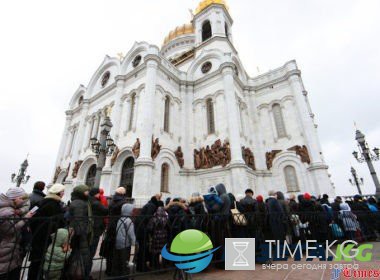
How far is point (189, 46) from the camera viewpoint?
1203 inches

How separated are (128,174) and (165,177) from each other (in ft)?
8.48

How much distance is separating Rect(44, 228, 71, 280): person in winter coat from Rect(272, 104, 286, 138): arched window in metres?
16.6

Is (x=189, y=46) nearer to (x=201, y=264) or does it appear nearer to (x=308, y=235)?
(x=308, y=235)

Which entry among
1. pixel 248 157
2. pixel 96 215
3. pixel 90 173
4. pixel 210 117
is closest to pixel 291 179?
pixel 248 157

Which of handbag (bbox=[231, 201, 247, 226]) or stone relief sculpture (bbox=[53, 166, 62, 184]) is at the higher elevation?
stone relief sculpture (bbox=[53, 166, 62, 184])

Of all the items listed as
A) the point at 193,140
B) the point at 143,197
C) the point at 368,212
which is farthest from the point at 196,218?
the point at 193,140

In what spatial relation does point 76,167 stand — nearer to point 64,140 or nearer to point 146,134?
point 64,140

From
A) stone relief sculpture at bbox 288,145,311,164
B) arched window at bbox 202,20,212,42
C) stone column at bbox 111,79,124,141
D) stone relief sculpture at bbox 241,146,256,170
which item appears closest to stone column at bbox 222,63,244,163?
stone relief sculpture at bbox 241,146,256,170

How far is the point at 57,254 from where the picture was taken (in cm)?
268

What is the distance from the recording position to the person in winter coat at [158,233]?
3.73m

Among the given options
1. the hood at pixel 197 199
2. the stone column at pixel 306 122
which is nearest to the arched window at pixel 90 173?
the hood at pixel 197 199

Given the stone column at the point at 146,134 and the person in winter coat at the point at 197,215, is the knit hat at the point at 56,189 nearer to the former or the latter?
the person in winter coat at the point at 197,215

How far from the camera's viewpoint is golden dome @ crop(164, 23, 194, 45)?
3147cm

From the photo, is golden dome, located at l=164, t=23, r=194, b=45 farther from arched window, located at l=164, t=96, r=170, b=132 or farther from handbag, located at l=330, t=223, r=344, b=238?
handbag, located at l=330, t=223, r=344, b=238
